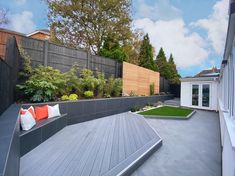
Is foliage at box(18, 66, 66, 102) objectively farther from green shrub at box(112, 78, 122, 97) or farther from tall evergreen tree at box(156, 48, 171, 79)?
tall evergreen tree at box(156, 48, 171, 79)

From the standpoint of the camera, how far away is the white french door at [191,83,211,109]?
1112 centimetres

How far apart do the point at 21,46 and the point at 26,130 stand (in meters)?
3.21

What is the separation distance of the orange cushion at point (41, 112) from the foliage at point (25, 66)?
1.40 meters

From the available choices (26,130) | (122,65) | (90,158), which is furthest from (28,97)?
(122,65)

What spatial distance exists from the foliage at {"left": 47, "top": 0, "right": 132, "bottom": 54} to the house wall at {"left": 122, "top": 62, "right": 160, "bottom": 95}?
343 cm

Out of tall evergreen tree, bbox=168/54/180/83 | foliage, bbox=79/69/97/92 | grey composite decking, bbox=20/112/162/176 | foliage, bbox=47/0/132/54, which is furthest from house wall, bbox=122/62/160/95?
tall evergreen tree, bbox=168/54/180/83

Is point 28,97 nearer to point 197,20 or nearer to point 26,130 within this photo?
point 26,130

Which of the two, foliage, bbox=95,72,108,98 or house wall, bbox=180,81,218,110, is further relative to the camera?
house wall, bbox=180,81,218,110

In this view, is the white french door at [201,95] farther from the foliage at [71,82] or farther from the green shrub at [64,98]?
the green shrub at [64,98]

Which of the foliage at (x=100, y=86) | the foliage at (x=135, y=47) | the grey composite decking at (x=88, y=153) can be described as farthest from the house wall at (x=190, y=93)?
the grey composite decking at (x=88, y=153)

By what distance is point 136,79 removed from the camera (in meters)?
11.0

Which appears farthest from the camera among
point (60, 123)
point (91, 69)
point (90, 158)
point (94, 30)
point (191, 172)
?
point (94, 30)

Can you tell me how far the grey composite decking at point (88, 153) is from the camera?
2633 mm

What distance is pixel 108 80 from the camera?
869cm
